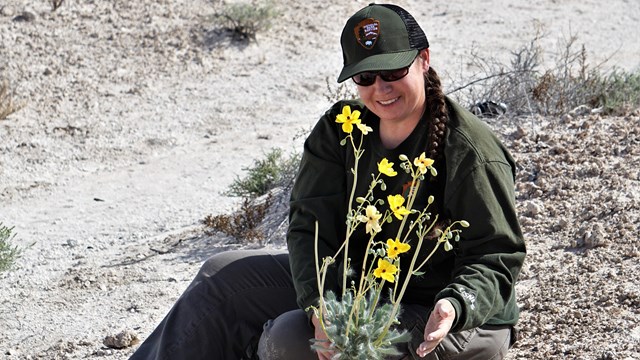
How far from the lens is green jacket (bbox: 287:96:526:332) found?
279 cm

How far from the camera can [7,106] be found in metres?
7.59

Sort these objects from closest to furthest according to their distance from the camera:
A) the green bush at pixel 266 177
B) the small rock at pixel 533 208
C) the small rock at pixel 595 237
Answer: the small rock at pixel 595 237
the small rock at pixel 533 208
the green bush at pixel 266 177

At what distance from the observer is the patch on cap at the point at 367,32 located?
9.52 ft

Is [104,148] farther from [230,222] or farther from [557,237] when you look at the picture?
[557,237]

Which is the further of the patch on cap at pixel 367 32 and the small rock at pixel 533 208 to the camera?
the small rock at pixel 533 208

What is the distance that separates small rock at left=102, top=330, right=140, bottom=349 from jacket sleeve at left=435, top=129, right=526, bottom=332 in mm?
1788

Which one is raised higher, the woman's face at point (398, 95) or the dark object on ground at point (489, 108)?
the woman's face at point (398, 95)

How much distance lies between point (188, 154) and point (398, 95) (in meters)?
4.41

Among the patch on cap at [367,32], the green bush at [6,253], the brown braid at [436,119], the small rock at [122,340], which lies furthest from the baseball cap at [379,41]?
the green bush at [6,253]

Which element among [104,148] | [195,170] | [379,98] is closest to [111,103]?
[104,148]

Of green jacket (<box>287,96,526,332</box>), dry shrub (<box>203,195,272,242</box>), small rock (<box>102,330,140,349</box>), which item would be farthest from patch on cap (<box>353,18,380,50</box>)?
dry shrub (<box>203,195,272,242</box>)

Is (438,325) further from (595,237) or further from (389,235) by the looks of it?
(595,237)

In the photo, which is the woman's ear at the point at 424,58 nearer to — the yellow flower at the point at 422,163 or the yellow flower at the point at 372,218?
the yellow flower at the point at 422,163

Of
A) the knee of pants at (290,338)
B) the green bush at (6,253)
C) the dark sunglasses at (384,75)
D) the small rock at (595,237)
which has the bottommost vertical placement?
the green bush at (6,253)
